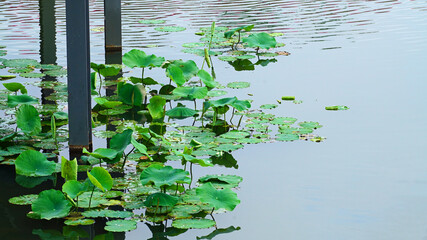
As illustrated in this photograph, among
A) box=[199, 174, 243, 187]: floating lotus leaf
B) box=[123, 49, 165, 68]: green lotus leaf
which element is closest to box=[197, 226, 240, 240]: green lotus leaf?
box=[199, 174, 243, 187]: floating lotus leaf

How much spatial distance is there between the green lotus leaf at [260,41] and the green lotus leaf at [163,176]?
→ 2.94 m

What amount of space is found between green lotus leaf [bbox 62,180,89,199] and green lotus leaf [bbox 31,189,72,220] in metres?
0.03

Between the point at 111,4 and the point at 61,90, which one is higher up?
the point at 111,4

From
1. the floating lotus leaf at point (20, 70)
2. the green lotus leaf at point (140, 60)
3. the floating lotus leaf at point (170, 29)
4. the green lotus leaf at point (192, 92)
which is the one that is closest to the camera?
the green lotus leaf at point (192, 92)

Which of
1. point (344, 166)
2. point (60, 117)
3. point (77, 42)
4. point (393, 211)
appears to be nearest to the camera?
point (393, 211)

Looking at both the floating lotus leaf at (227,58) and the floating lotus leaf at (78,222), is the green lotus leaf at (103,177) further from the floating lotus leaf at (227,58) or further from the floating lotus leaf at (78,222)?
the floating lotus leaf at (227,58)

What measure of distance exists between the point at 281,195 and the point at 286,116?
1.18 metres

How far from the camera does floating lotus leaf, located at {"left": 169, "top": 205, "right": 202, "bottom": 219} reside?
2826mm

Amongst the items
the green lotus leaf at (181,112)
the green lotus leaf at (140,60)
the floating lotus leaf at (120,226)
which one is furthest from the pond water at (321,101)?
the green lotus leaf at (140,60)

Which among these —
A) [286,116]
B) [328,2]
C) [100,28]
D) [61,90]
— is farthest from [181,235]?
[328,2]

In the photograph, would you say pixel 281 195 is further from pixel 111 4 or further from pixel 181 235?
pixel 111 4

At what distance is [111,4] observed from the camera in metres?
5.67

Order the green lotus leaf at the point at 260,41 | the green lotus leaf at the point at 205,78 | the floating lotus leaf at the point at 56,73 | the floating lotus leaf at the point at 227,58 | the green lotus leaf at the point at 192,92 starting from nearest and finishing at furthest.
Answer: the green lotus leaf at the point at 192,92
the green lotus leaf at the point at 205,78
the floating lotus leaf at the point at 56,73
the floating lotus leaf at the point at 227,58
the green lotus leaf at the point at 260,41

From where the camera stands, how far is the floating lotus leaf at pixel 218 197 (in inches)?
110
